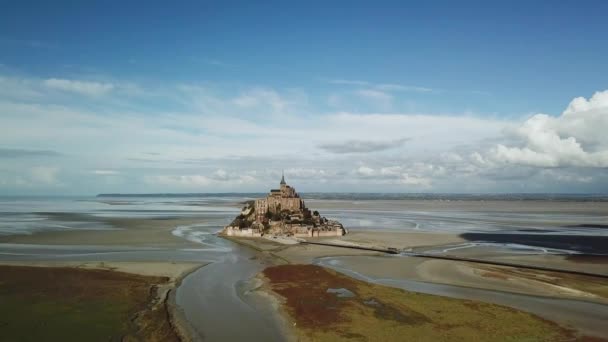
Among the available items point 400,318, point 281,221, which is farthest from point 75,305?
point 281,221

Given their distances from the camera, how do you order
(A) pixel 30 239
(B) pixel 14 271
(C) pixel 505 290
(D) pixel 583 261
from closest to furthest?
1. (C) pixel 505 290
2. (B) pixel 14 271
3. (D) pixel 583 261
4. (A) pixel 30 239

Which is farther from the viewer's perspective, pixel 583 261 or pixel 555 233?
pixel 555 233

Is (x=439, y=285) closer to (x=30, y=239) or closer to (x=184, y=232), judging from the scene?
(x=184, y=232)

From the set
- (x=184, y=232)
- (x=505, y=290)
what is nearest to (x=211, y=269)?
Result: (x=505, y=290)

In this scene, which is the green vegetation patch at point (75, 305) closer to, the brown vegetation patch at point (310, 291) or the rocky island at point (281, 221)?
the brown vegetation patch at point (310, 291)

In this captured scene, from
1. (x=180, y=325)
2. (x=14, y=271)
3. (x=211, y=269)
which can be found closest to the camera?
(x=180, y=325)

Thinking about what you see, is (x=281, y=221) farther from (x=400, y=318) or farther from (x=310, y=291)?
(x=400, y=318)
